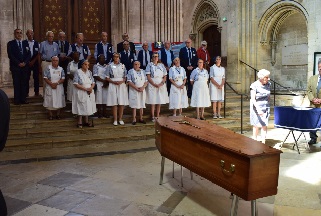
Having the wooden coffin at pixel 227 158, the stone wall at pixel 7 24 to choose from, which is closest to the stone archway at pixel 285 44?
the stone wall at pixel 7 24

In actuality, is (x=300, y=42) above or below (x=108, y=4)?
below

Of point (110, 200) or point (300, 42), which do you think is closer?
point (110, 200)

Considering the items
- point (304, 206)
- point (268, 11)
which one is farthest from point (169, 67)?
point (304, 206)

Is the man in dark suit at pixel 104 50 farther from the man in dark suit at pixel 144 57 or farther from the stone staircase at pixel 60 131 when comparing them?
the stone staircase at pixel 60 131

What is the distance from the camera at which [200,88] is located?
8898 mm

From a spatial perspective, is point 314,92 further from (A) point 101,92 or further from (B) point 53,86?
(B) point 53,86

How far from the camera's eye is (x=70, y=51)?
349 inches

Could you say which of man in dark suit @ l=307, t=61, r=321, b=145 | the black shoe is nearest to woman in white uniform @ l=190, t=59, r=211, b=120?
man in dark suit @ l=307, t=61, r=321, b=145

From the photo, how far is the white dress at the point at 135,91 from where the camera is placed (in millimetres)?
8352

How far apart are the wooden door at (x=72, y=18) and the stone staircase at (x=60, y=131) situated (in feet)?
13.5

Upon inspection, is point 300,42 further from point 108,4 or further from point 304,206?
point 304,206

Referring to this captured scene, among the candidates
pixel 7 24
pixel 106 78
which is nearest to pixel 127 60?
pixel 106 78

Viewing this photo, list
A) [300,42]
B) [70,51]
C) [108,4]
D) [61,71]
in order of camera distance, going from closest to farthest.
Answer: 1. [61,71]
2. [70,51]
3. [300,42]
4. [108,4]

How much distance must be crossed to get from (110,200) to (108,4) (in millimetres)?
10137
